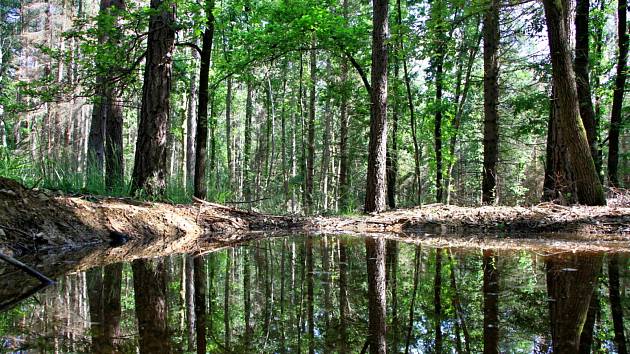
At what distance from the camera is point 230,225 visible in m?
6.96

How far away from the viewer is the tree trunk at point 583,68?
395 inches

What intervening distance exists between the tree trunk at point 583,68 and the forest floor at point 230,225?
4.33 m

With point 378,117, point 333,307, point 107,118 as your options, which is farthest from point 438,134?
point 333,307

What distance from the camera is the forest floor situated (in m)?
4.62

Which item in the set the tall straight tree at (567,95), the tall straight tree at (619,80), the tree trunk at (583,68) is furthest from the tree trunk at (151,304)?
the tall straight tree at (619,80)

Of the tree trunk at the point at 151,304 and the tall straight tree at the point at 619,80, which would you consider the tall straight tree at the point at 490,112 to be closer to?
the tall straight tree at the point at 619,80

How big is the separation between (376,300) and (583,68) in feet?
34.0

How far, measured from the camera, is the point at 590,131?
35.0ft

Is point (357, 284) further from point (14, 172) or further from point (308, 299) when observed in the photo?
point (14, 172)

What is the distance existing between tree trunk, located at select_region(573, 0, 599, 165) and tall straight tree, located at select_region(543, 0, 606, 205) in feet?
10.6

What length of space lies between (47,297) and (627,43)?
51.6 feet

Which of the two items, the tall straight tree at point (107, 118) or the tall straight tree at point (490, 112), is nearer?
the tall straight tree at point (107, 118)

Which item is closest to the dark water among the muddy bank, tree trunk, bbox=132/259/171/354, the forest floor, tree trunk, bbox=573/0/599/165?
tree trunk, bbox=132/259/171/354

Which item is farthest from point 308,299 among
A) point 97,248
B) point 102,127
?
point 102,127
